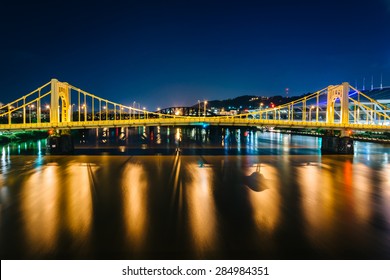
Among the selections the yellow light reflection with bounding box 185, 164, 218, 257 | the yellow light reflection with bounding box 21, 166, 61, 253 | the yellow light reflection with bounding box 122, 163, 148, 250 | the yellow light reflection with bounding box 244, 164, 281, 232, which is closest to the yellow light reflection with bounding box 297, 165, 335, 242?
the yellow light reflection with bounding box 244, 164, 281, 232

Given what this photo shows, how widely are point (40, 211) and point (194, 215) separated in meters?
8.03

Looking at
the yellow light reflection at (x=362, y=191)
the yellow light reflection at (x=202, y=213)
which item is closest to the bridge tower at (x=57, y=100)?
the yellow light reflection at (x=202, y=213)

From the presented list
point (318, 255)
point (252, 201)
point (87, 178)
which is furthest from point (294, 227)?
point (87, 178)

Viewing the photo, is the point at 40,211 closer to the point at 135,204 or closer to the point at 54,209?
the point at 54,209

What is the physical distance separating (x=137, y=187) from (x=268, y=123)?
32.9 m

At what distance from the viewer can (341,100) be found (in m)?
56.2

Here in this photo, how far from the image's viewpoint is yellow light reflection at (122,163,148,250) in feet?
45.4

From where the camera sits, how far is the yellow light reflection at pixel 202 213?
13008mm

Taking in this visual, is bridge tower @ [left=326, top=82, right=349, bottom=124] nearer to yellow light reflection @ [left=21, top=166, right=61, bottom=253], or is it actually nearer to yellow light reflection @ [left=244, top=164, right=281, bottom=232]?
yellow light reflection @ [left=244, top=164, right=281, bottom=232]

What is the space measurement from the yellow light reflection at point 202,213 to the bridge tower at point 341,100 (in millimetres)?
33729

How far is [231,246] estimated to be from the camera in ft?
41.8

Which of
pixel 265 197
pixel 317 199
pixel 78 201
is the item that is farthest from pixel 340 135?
pixel 78 201

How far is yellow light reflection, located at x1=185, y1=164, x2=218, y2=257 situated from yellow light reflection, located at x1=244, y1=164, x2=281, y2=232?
2185mm
